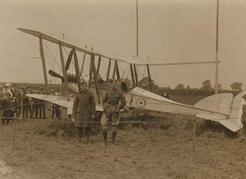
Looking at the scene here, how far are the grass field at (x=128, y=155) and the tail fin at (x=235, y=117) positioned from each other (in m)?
0.31

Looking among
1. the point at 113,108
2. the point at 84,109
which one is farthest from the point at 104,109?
the point at 84,109

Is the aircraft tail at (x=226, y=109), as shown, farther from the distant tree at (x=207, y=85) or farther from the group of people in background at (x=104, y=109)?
the distant tree at (x=207, y=85)

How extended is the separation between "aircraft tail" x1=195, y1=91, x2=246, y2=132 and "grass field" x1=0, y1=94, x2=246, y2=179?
0.37m

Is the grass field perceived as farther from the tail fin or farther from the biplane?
the biplane

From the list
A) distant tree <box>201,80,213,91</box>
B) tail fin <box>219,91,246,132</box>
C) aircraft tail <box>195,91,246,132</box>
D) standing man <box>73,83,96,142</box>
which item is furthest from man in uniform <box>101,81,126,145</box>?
distant tree <box>201,80,213,91</box>

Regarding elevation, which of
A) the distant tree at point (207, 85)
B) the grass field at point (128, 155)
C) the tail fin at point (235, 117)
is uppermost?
the tail fin at point (235, 117)

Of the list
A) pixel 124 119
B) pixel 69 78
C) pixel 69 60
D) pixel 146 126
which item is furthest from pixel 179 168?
pixel 69 78

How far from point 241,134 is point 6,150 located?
19.1 ft

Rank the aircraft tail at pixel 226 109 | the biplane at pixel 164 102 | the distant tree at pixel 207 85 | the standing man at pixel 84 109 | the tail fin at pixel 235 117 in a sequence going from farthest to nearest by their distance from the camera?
the distant tree at pixel 207 85 < the biplane at pixel 164 102 < the aircraft tail at pixel 226 109 < the tail fin at pixel 235 117 < the standing man at pixel 84 109

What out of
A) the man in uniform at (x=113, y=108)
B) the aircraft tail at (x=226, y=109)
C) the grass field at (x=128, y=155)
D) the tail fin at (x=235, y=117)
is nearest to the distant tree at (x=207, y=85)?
the aircraft tail at (x=226, y=109)

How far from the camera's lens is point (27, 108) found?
51.3 feet

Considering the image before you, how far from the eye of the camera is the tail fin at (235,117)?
9.88 metres

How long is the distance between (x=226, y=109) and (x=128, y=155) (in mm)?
4122

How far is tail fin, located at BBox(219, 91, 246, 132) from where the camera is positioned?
9.88 m
